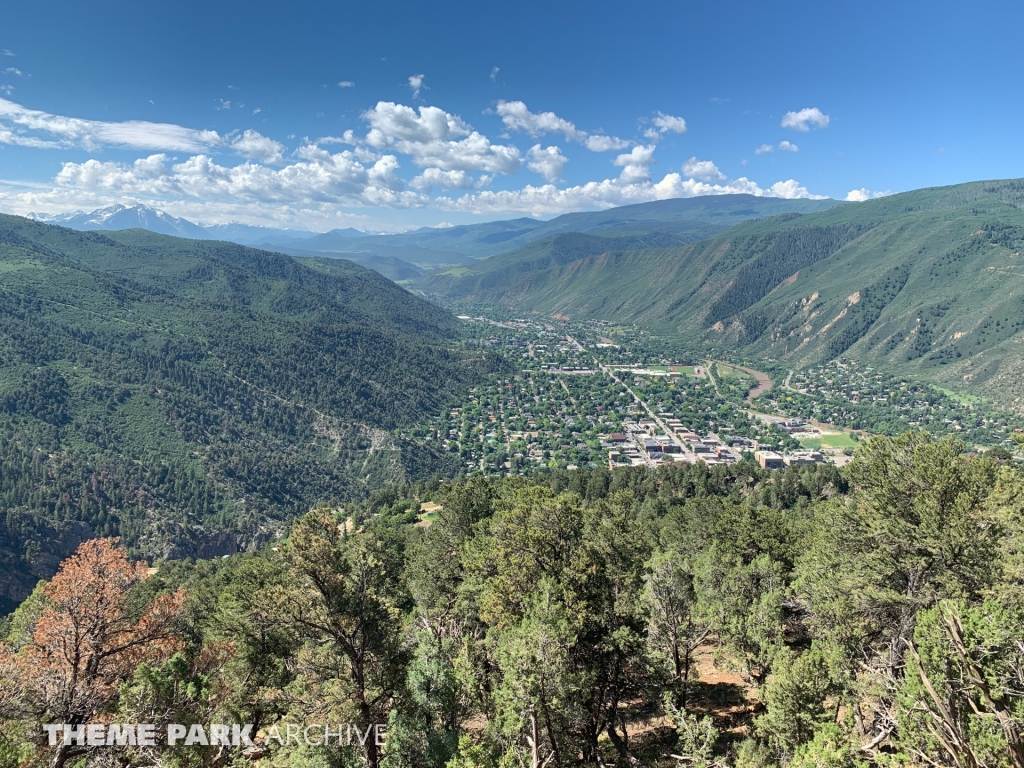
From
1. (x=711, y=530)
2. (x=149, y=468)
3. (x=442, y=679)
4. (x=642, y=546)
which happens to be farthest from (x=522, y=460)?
(x=442, y=679)

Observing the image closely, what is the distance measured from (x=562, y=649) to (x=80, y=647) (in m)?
15.5

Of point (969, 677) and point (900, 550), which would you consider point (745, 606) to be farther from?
point (969, 677)

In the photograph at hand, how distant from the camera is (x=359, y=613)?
1673 centimetres

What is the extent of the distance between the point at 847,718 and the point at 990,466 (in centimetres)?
1372

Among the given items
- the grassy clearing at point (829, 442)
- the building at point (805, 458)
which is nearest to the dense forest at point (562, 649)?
the building at point (805, 458)

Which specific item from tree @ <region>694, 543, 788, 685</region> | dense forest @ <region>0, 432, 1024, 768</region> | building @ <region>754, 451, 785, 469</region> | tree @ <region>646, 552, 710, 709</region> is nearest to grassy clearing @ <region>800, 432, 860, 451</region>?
building @ <region>754, 451, 785, 469</region>

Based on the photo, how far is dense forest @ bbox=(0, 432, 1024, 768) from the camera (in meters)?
14.9

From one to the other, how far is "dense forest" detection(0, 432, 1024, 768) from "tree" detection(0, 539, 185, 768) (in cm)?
7

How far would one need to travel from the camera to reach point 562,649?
16.5 m

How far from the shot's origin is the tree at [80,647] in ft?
49.6

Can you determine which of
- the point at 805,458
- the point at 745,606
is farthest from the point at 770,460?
the point at 745,606

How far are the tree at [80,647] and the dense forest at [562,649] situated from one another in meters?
0.07

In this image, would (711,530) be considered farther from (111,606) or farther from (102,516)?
(102,516)

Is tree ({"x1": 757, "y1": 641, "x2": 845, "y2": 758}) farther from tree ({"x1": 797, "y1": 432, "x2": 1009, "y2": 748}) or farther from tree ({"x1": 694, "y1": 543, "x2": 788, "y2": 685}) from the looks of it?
tree ({"x1": 694, "y1": 543, "x2": 788, "y2": 685})
